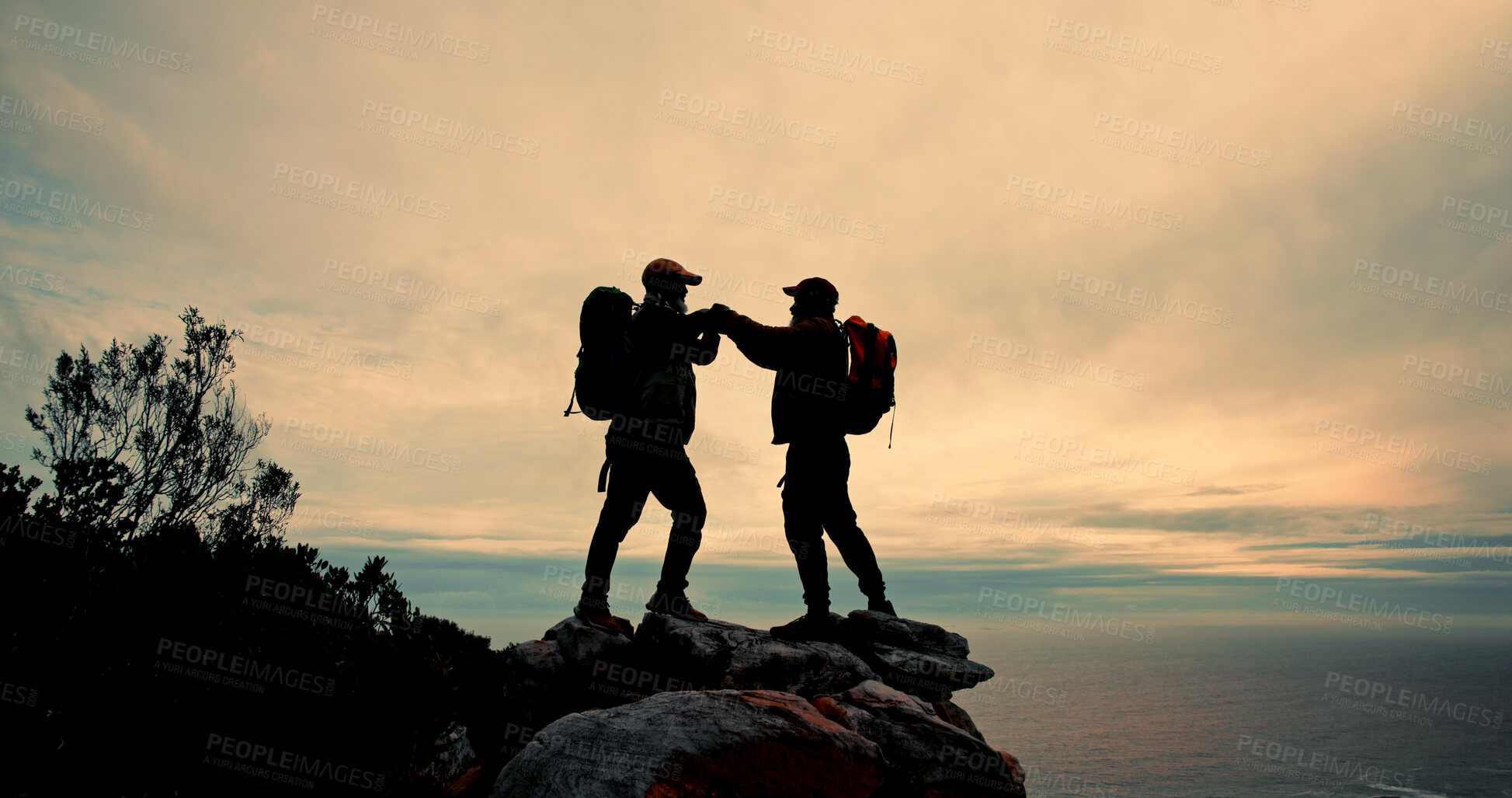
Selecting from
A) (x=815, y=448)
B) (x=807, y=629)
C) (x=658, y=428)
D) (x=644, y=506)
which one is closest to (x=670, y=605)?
(x=644, y=506)

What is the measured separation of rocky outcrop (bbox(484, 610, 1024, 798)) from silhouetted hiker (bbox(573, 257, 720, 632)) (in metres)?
1.09

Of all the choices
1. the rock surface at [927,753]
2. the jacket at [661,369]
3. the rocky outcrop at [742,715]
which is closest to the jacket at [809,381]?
the jacket at [661,369]

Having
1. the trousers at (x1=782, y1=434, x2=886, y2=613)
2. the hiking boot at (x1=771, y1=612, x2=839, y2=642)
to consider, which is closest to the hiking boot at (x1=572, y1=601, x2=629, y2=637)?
the hiking boot at (x1=771, y1=612, x2=839, y2=642)

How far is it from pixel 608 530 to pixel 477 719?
3.08 m

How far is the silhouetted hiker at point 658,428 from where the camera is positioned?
6.99 m

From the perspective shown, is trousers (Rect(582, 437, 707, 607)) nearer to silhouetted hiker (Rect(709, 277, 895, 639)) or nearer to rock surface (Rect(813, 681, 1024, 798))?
silhouetted hiker (Rect(709, 277, 895, 639))

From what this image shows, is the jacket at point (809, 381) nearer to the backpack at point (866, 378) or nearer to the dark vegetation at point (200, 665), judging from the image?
the backpack at point (866, 378)

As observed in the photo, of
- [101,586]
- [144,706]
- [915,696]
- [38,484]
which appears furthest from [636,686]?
[38,484]

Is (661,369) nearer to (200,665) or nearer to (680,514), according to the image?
(680,514)

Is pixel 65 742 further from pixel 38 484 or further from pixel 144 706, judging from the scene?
pixel 38 484

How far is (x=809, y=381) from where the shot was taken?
25.3 ft

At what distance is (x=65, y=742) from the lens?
13.1 ft

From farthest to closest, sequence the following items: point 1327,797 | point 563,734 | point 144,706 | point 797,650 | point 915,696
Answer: point 1327,797 < point 915,696 < point 797,650 < point 563,734 < point 144,706

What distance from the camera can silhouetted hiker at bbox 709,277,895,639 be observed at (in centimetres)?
773
